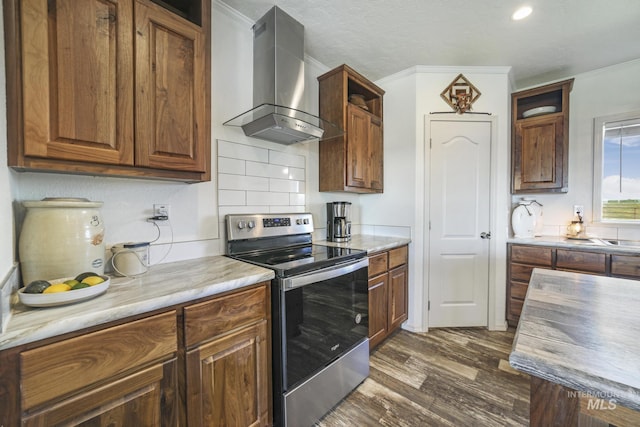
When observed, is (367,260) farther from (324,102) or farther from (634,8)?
(634,8)

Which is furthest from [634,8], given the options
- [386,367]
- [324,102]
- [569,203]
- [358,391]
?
[358,391]

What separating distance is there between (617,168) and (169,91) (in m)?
3.95

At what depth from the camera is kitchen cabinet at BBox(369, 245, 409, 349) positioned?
2.08 m

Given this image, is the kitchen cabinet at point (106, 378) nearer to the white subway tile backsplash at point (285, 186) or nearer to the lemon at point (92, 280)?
the lemon at point (92, 280)

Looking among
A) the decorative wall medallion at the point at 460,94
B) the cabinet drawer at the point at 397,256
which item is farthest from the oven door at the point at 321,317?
the decorative wall medallion at the point at 460,94

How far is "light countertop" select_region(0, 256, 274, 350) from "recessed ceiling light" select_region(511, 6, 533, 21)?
241 centimetres

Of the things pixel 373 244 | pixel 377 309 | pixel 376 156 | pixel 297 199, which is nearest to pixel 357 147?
pixel 376 156

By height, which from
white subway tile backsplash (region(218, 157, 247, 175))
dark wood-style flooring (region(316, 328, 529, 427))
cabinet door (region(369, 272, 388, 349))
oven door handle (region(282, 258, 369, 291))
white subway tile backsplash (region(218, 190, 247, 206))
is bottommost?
dark wood-style flooring (region(316, 328, 529, 427))

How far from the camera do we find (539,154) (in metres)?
2.63

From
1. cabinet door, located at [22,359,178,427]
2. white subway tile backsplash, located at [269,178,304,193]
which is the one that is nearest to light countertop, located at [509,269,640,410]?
cabinet door, located at [22,359,178,427]

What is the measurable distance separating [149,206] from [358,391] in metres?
1.77

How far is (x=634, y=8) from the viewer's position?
1.76 metres

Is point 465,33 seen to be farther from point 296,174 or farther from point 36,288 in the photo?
point 36,288

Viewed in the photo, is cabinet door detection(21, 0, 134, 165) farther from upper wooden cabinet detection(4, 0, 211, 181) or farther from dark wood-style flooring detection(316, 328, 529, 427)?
dark wood-style flooring detection(316, 328, 529, 427)
